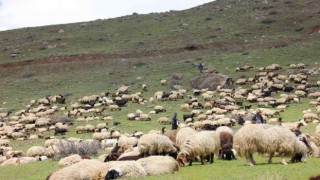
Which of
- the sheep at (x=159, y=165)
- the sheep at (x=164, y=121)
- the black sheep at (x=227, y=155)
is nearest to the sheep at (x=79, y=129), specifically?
the sheep at (x=164, y=121)

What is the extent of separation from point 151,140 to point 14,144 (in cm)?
1708

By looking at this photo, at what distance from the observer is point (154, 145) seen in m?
19.2

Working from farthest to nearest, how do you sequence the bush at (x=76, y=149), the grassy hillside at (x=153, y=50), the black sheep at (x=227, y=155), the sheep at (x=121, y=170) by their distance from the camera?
1. the grassy hillside at (x=153, y=50)
2. the bush at (x=76, y=149)
3. the black sheep at (x=227, y=155)
4. the sheep at (x=121, y=170)

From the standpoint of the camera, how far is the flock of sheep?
55.0ft

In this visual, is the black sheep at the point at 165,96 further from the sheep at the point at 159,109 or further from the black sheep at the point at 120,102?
the sheep at the point at 159,109

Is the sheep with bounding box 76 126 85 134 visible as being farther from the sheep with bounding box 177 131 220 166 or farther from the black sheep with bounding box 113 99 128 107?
the sheep with bounding box 177 131 220 166

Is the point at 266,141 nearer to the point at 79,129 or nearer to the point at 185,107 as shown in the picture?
the point at 79,129

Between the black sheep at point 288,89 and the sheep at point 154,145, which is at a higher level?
the sheep at point 154,145

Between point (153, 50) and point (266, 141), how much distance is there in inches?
2217

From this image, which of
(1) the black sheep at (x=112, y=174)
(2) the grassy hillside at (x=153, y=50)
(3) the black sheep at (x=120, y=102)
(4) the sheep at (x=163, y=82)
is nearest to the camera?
(1) the black sheep at (x=112, y=174)

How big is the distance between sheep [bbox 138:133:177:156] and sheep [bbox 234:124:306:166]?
11.0 ft

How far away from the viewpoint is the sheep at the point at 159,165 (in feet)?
53.8

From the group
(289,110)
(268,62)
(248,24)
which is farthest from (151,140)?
(248,24)

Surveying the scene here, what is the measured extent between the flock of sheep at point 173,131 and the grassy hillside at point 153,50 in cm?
104
